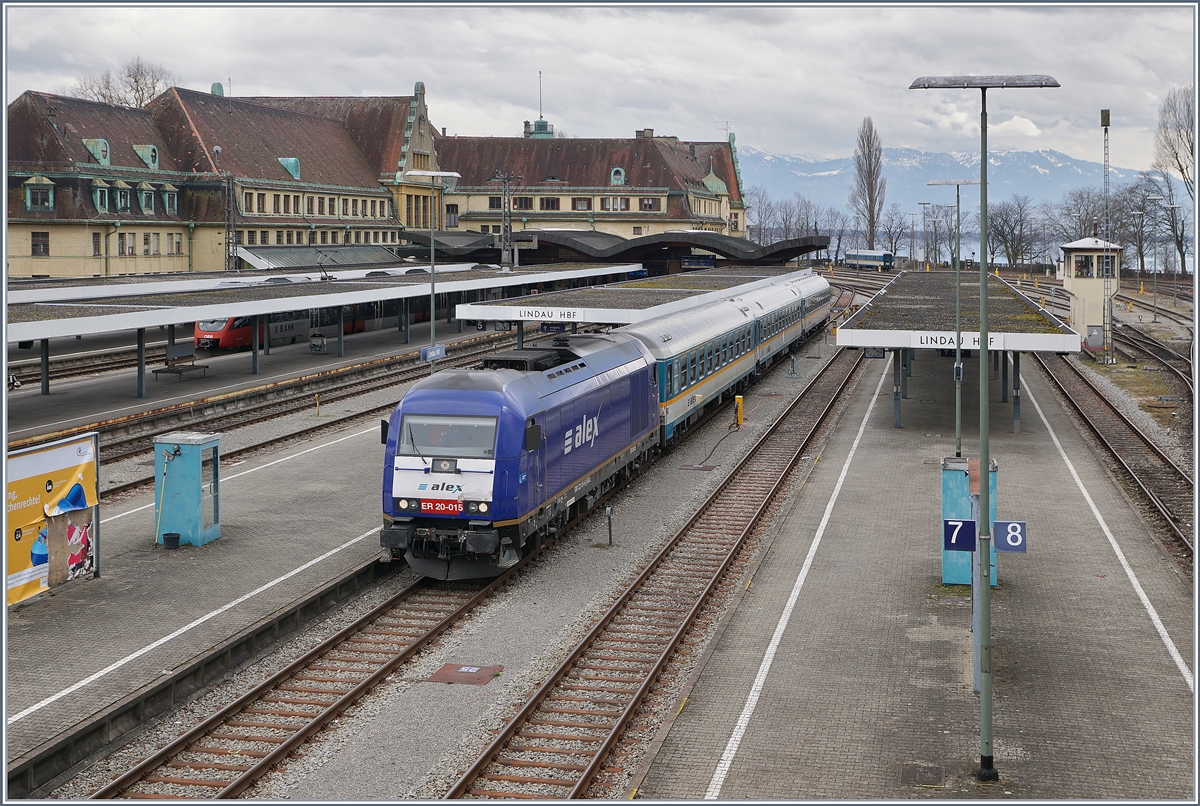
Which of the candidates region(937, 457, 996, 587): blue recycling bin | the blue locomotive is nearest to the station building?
the blue locomotive

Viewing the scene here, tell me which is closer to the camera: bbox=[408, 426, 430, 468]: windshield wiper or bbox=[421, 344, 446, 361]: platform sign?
bbox=[408, 426, 430, 468]: windshield wiper

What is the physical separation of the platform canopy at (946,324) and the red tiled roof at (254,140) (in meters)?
45.7

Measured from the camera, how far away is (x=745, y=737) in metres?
14.5

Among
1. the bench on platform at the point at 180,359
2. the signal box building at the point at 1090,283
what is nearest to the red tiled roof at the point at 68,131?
the bench on platform at the point at 180,359

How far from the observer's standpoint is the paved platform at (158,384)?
37469 millimetres

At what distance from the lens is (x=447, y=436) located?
20141mm

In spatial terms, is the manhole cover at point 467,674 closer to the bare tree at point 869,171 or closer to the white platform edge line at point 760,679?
the white platform edge line at point 760,679

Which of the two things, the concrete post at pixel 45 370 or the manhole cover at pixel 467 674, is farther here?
the concrete post at pixel 45 370

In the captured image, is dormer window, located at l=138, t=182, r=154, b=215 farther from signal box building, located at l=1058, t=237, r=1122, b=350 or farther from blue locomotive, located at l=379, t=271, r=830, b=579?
signal box building, located at l=1058, t=237, r=1122, b=350

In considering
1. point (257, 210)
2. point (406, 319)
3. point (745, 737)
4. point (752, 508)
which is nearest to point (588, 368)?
point (752, 508)

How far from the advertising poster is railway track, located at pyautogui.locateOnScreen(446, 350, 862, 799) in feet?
29.7

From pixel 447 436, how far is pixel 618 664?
16.9 ft

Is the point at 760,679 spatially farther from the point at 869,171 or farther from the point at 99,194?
the point at 869,171

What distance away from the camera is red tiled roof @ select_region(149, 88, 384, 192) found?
79.8 m
